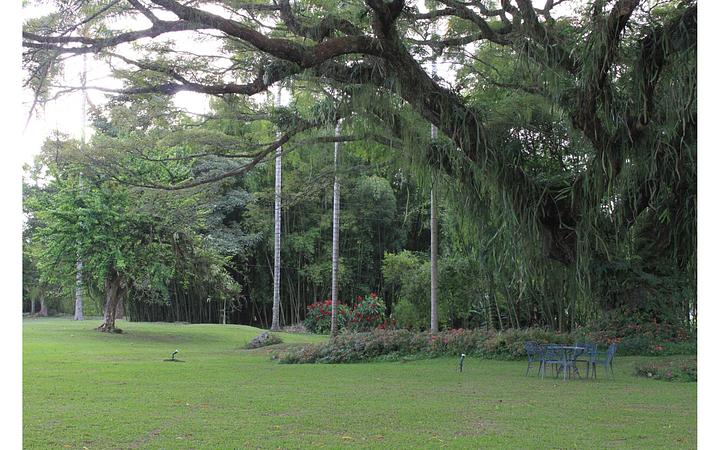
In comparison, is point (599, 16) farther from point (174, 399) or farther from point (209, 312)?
point (209, 312)

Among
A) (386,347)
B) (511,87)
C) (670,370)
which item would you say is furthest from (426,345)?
(511,87)

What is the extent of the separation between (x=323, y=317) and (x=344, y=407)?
51.3ft

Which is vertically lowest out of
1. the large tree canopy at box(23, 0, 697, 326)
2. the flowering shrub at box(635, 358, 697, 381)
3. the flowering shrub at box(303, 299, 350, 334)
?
the flowering shrub at box(303, 299, 350, 334)

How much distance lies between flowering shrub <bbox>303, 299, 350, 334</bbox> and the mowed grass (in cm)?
882

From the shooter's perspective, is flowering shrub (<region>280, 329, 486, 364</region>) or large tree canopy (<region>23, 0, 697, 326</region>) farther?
flowering shrub (<region>280, 329, 486, 364</region>)

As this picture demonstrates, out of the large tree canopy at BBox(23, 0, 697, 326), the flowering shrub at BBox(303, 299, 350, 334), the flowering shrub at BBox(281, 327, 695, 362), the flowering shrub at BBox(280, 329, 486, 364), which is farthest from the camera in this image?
the flowering shrub at BBox(303, 299, 350, 334)

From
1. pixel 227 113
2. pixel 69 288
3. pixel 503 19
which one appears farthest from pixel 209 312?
pixel 503 19

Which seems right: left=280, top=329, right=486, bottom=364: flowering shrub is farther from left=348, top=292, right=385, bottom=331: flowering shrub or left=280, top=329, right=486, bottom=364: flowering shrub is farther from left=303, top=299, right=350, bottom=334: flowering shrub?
left=303, top=299, right=350, bottom=334: flowering shrub

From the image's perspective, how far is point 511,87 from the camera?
9.23 meters

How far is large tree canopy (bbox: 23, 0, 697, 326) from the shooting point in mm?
5562

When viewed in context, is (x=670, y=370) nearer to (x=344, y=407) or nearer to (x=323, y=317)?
(x=344, y=407)

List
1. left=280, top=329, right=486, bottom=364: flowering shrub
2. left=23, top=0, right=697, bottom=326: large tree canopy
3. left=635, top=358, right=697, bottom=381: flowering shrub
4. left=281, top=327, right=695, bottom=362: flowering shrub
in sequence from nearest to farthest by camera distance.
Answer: left=23, top=0, right=697, bottom=326: large tree canopy < left=635, top=358, right=697, bottom=381: flowering shrub < left=281, top=327, right=695, bottom=362: flowering shrub < left=280, top=329, right=486, bottom=364: flowering shrub

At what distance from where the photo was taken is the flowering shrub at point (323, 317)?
72.0ft

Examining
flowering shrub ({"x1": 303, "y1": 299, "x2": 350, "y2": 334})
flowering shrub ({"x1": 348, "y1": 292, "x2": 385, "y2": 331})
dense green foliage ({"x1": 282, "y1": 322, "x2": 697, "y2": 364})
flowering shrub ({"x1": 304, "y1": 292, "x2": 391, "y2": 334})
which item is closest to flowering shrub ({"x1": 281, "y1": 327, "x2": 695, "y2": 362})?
dense green foliage ({"x1": 282, "y1": 322, "x2": 697, "y2": 364})
